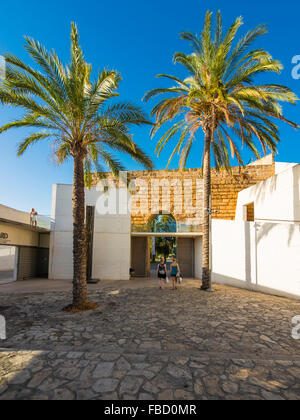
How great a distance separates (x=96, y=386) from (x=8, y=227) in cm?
1321

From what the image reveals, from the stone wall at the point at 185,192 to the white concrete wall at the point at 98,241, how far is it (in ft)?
5.67

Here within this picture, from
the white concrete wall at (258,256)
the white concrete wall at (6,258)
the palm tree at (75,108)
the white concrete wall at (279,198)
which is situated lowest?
the white concrete wall at (6,258)

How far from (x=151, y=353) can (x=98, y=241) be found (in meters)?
11.8

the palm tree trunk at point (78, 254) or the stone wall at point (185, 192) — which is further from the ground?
the stone wall at point (185, 192)

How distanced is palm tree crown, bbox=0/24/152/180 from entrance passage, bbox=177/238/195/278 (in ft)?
41.4

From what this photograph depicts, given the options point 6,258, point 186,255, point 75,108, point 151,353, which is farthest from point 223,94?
point 6,258

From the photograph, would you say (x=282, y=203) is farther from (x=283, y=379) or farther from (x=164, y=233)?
(x=283, y=379)

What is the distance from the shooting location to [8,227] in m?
13.7

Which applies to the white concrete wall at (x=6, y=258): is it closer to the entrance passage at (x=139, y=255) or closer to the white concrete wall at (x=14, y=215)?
the white concrete wall at (x=14, y=215)

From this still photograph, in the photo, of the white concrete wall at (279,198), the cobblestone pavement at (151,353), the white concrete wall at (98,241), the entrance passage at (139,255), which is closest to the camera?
the cobblestone pavement at (151,353)

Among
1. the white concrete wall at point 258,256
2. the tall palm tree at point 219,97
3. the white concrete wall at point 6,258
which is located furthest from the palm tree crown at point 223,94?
the white concrete wall at point 6,258

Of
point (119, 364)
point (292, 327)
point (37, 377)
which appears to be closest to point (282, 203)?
point (292, 327)

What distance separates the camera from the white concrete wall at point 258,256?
9383 mm

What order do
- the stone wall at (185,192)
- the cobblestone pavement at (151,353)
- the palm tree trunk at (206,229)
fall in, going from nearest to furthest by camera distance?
the cobblestone pavement at (151,353) → the palm tree trunk at (206,229) → the stone wall at (185,192)
